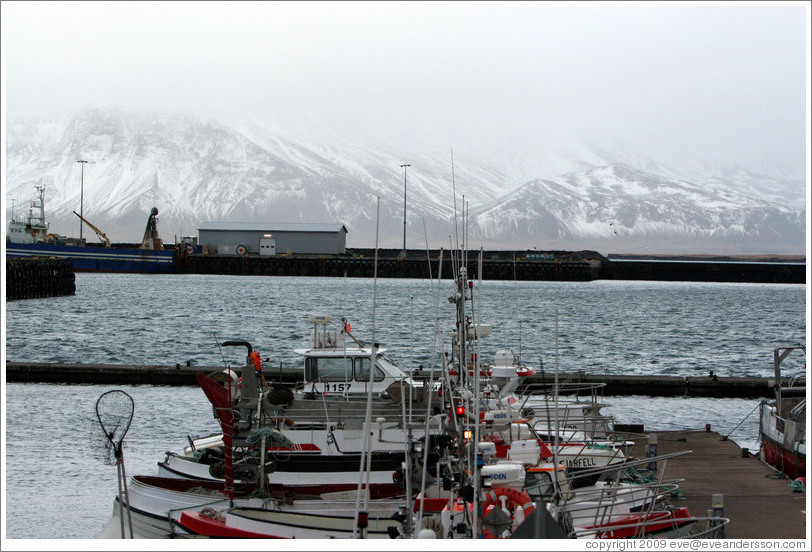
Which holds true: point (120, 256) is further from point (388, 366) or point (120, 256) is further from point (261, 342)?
point (388, 366)

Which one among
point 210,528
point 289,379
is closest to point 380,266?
point 289,379

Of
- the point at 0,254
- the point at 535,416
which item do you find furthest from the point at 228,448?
the point at 535,416

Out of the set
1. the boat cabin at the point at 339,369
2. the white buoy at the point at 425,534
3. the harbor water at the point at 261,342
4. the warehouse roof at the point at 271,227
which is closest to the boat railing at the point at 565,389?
the harbor water at the point at 261,342

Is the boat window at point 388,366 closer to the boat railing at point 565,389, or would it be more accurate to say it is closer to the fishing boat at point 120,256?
the boat railing at point 565,389

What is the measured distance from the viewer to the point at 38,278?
259 ft

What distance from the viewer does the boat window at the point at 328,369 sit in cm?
1772

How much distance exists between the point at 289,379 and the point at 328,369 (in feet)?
38.2

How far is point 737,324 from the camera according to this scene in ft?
222

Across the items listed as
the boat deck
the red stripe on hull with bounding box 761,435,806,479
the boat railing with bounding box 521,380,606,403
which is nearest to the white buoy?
the boat deck

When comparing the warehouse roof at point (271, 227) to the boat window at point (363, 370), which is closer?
the boat window at point (363, 370)

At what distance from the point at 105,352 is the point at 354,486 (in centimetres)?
3236

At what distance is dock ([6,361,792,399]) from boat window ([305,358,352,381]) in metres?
10.7

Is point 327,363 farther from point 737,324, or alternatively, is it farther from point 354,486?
point 737,324

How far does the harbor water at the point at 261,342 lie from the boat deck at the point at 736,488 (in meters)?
3.04
